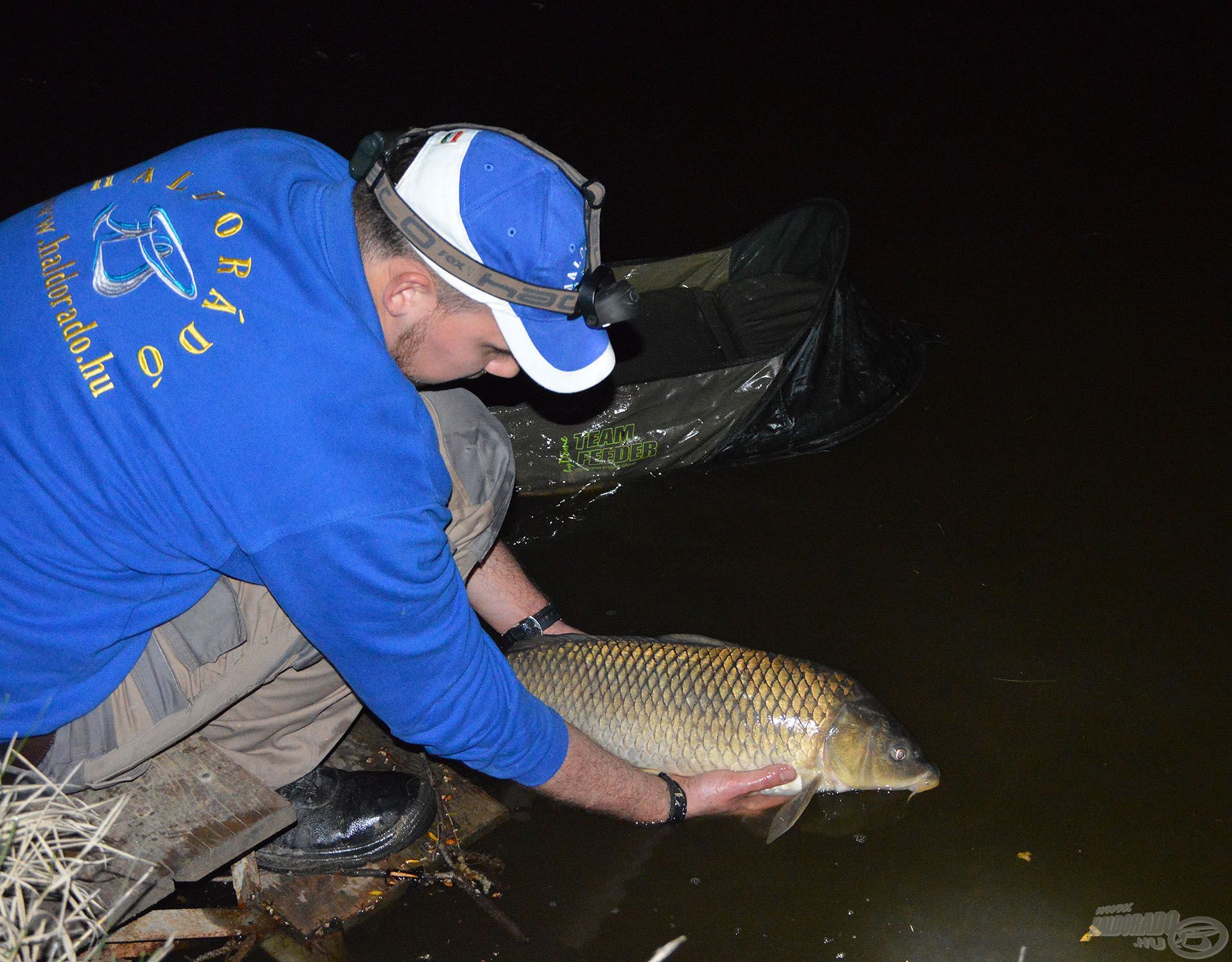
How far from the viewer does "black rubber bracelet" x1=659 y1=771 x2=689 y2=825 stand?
234cm

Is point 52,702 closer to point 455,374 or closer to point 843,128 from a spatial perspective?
point 455,374

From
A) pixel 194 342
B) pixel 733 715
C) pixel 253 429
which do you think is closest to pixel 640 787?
pixel 733 715

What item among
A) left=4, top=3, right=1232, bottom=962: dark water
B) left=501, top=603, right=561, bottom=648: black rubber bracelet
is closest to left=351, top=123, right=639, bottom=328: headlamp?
left=501, top=603, right=561, bottom=648: black rubber bracelet

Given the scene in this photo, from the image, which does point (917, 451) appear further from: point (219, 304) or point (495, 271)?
point (219, 304)

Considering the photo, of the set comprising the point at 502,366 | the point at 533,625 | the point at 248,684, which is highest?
the point at 502,366

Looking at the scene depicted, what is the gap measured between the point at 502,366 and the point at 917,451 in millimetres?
2141

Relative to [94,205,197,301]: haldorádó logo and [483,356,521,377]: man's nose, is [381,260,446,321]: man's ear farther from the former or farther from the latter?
[94,205,197,301]: haldorádó logo

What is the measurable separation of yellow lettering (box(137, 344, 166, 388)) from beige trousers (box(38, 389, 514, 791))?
0.50 meters

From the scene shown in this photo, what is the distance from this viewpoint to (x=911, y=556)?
3.15m

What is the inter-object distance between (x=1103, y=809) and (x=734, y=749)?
864mm

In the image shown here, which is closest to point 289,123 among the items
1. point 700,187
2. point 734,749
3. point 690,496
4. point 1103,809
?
point 700,187

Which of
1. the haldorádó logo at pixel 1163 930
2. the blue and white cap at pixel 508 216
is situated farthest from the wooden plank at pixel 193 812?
the haldorádó logo at pixel 1163 930

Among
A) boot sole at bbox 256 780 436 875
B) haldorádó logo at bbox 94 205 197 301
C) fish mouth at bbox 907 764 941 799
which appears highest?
haldorádó logo at bbox 94 205 197 301

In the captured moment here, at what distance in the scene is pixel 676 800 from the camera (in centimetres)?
234
